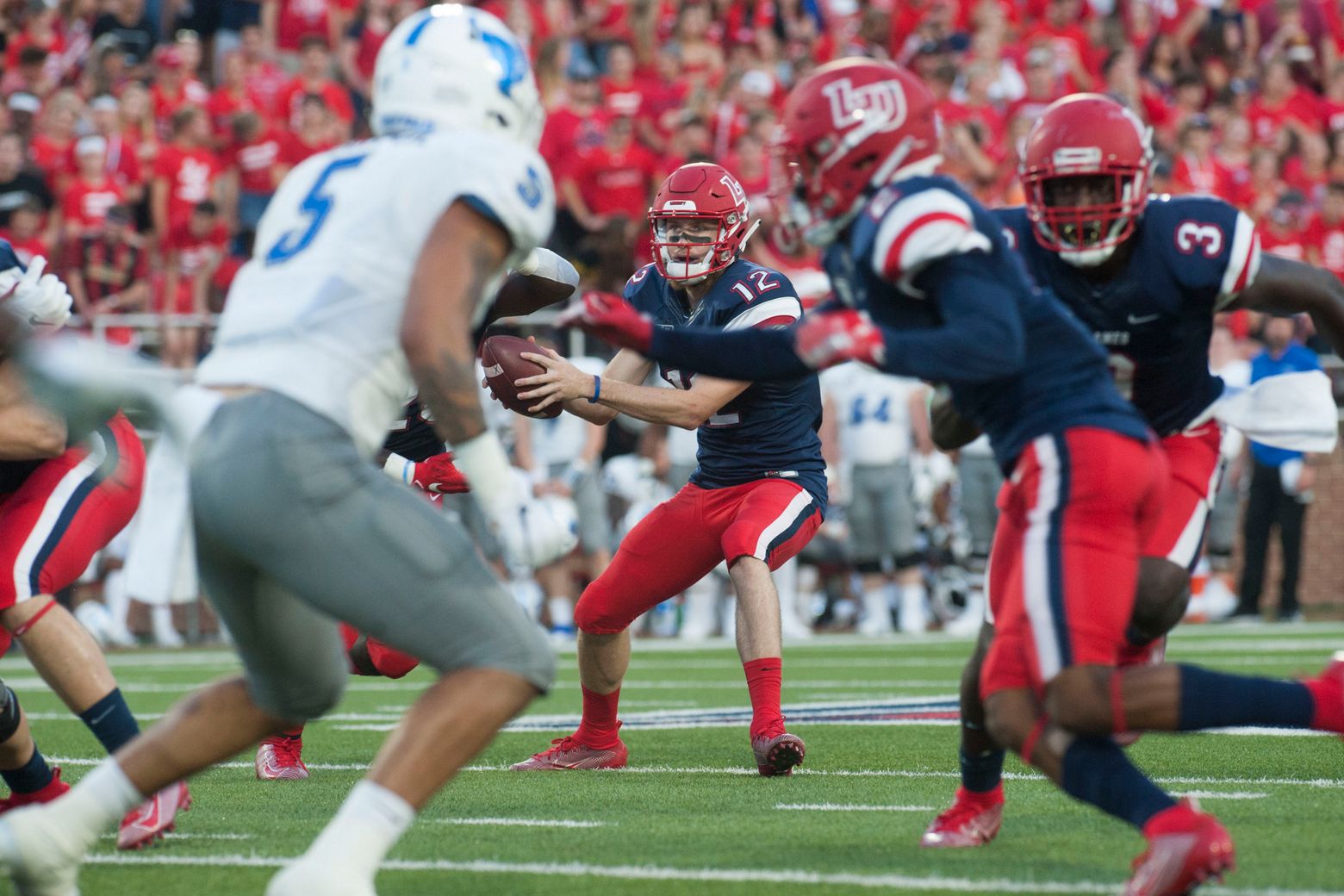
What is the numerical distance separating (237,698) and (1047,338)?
5.50ft

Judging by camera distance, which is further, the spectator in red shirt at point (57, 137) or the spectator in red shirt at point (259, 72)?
the spectator in red shirt at point (259, 72)

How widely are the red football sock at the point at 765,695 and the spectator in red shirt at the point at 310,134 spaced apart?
6915mm

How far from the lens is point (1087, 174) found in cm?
385

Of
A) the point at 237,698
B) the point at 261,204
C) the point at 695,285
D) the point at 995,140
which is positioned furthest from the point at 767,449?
the point at 995,140

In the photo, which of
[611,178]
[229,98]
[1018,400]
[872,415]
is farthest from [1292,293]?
[229,98]

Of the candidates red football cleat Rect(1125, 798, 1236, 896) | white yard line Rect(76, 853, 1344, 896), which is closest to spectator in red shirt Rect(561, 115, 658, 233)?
white yard line Rect(76, 853, 1344, 896)

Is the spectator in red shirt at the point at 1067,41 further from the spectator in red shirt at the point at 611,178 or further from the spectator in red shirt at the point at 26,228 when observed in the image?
the spectator in red shirt at the point at 26,228

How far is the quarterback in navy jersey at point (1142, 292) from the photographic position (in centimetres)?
386

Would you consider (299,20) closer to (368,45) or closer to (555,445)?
(368,45)

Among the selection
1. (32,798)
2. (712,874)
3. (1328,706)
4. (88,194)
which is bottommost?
(32,798)

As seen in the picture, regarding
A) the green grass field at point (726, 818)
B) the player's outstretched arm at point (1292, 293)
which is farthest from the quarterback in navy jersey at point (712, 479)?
the player's outstretched arm at point (1292, 293)

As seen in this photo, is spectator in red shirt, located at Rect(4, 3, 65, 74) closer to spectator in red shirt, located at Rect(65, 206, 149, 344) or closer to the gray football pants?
spectator in red shirt, located at Rect(65, 206, 149, 344)

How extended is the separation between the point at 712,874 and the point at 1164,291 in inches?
66.1

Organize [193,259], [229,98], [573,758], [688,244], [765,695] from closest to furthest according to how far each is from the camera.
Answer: [765,695] → [573,758] → [688,244] → [193,259] → [229,98]
